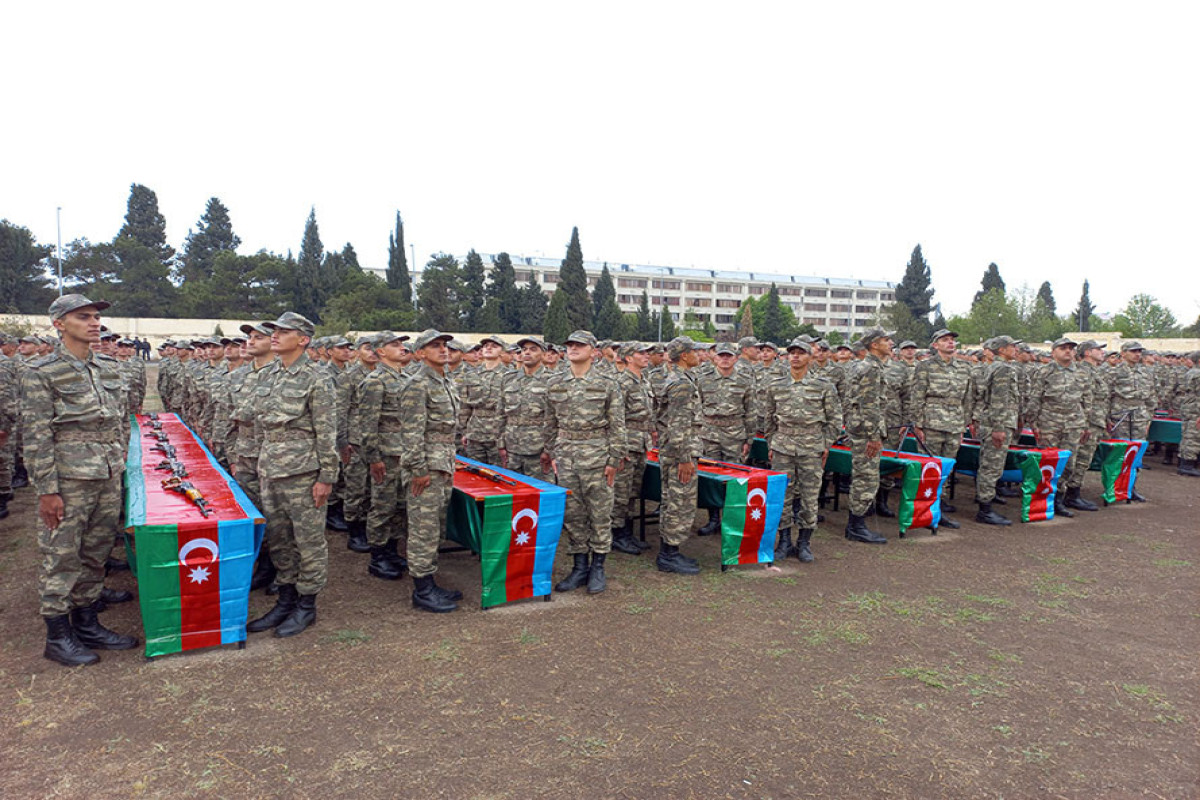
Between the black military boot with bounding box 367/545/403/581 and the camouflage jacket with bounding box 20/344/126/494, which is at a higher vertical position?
the camouflage jacket with bounding box 20/344/126/494

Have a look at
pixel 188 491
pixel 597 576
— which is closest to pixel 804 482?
pixel 597 576

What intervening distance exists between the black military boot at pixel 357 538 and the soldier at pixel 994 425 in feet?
23.7

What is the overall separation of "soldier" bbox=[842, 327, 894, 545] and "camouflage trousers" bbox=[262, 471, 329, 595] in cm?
535

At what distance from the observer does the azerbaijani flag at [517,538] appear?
16.3ft

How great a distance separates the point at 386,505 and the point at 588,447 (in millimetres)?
1869

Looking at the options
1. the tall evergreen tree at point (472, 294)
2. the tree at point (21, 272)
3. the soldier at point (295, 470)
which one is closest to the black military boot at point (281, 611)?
the soldier at point (295, 470)

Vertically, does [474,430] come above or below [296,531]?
above

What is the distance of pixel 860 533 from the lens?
23.9ft

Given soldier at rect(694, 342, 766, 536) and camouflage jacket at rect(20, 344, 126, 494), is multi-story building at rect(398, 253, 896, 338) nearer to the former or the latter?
soldier at rect(694, 342, 766, 536)

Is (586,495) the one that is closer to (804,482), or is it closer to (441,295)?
(804,482)

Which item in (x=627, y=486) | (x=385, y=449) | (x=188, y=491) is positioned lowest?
(x=627, y=486)

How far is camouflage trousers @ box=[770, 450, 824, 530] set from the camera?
6.45m

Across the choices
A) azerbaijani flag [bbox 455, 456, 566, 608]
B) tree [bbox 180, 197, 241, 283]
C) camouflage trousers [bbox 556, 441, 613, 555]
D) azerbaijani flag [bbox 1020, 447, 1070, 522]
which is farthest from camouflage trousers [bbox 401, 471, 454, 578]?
tree [bbox 180, 197, 241, 283]

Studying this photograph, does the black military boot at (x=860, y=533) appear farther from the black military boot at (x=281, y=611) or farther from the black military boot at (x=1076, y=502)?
the black military boot at (x=281, y=611)
